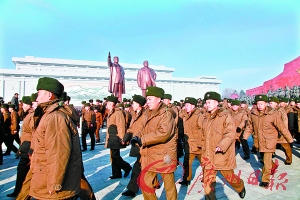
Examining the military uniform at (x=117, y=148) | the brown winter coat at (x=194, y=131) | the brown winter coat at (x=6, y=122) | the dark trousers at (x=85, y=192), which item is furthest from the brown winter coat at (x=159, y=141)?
the brown winter coat at (x=6, y=122)

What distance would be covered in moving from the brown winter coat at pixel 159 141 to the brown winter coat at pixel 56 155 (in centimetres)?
95

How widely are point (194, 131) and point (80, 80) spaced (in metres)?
29.0

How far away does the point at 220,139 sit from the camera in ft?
11.6

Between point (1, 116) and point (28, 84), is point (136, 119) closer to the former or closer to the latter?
point (1, 116)

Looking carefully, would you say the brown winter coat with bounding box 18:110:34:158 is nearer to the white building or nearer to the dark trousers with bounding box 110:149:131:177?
the dark trousers with bounding box 110:149:131:177

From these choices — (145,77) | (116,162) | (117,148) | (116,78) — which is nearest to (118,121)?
(117,148)

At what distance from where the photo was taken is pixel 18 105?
50.2 feet

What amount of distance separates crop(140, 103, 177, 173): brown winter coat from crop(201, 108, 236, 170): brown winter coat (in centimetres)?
72

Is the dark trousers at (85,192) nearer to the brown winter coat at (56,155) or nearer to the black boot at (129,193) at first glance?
the brown winter coat at (56,155)

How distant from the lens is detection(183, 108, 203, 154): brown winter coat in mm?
4805

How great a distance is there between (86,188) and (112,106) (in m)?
2.84

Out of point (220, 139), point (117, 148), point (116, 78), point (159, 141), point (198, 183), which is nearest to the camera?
point (159, 141)

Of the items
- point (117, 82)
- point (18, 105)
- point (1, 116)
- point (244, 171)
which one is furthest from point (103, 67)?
point (244, 171)

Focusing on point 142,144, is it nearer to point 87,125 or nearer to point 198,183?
point 198,183
